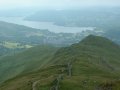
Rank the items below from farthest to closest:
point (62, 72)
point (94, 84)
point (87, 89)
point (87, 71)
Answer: point (87, 71)
point (62, 72)
point (94, 84)
point (87, 89)

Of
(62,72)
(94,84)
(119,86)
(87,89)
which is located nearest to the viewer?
(119,86)

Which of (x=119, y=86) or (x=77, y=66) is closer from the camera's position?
(x=119, y=86)

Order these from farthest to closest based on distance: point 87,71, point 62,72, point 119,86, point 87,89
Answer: point 87,71 < point 62,72 < point 87,89 < point 119,86

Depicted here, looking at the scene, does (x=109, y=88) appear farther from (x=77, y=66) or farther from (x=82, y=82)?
(x=77, y=66)

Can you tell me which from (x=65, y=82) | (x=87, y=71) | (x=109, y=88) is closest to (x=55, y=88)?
(x=65, y=82)

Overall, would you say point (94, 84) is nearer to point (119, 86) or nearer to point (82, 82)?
point (82, 82)

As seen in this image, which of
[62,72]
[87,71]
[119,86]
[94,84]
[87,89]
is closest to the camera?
[119,86]

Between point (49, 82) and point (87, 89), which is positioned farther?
point (49, 82)

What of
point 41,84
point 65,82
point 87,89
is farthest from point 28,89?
point 87,89

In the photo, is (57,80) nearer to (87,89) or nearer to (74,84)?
(74,84)
